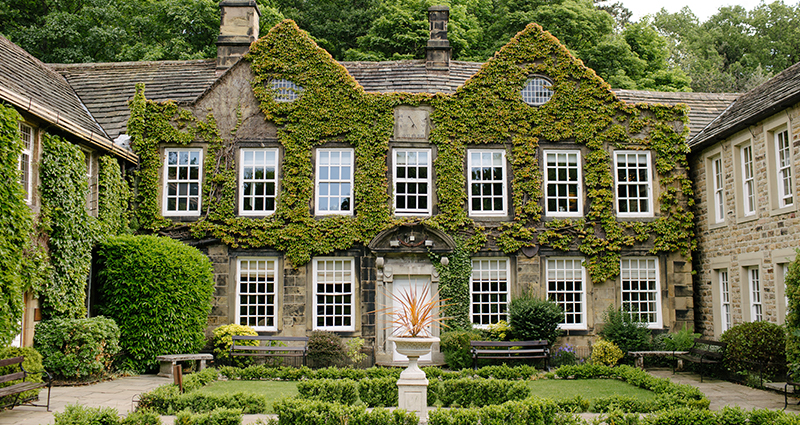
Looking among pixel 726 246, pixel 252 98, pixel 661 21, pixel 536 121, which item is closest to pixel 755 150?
pixel 726 246

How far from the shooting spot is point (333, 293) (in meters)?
16.8

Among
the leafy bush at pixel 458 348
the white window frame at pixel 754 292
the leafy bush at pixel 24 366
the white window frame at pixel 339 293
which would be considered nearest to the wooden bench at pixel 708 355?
the white window frame at pixel 754 292

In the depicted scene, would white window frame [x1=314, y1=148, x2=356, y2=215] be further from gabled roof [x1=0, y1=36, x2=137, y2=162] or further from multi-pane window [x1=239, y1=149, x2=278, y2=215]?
gabled roof [x1=0, y1=36, x2=137, y2=162]

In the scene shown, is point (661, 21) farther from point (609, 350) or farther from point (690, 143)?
point (609, 350)

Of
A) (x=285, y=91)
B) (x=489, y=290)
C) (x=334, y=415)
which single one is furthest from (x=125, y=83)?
(x=334, y=415)

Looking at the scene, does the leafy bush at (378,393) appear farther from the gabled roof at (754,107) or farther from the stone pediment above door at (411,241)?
the gabled roof at (754,107)

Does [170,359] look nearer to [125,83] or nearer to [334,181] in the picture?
[334,181]

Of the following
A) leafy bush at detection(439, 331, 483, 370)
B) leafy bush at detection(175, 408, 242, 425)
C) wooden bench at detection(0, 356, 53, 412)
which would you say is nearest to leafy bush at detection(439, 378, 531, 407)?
leafy bush at detection(175, 408, 242, 425)

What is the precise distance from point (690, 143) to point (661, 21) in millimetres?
32492

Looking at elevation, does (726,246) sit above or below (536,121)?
below

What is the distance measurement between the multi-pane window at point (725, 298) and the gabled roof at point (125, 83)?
15459 millimetres

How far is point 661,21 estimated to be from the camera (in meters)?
45.8

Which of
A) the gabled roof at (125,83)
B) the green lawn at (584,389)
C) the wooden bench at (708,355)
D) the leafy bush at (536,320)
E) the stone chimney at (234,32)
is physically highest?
the stone chimney at (234,32)

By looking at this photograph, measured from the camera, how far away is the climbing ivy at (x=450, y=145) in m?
16.8
